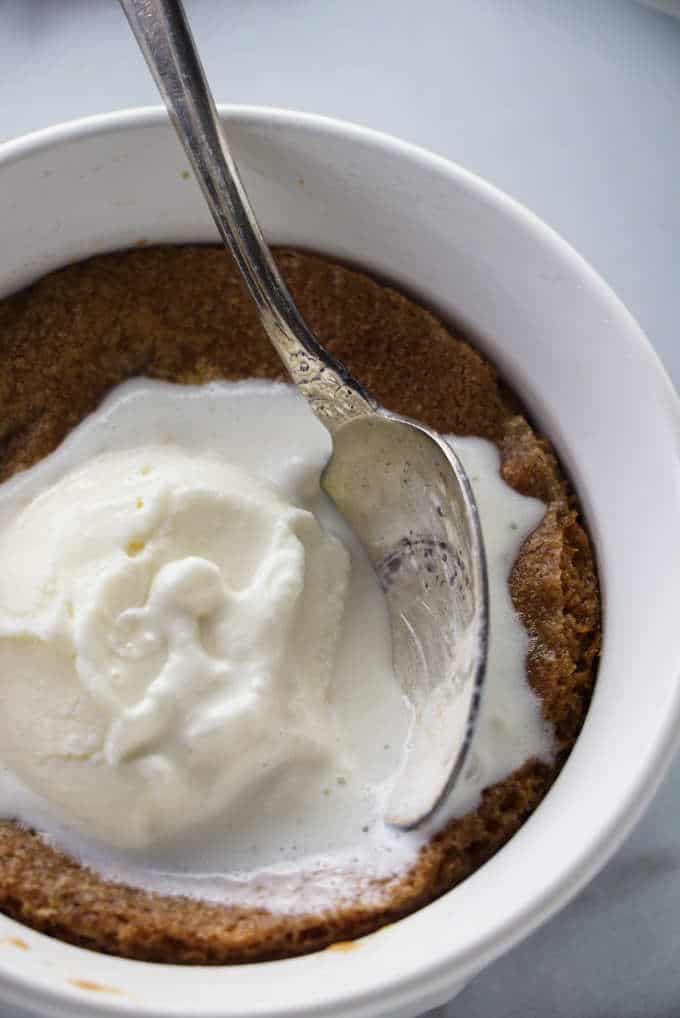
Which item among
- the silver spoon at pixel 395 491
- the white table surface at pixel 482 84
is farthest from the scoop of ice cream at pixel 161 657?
the white table surface at pixel 482 84

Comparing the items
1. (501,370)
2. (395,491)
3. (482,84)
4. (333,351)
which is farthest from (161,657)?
(482,84)

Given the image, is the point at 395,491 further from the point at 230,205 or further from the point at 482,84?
the point at 482,84

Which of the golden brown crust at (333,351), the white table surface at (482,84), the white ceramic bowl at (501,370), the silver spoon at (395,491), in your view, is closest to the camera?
the white ceramic bowl at (501,370)

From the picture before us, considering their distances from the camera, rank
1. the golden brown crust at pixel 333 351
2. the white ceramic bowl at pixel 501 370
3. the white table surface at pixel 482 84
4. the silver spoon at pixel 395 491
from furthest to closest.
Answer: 1. the white table surface at pixel 482 84
2. the golden brown crust at pixel 333 351
3. the silver spoon at pixel 395 491
4. the white ceramic bowl at pixel 501 370

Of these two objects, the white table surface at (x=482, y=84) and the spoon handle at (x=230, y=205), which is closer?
the spoon handle at (x=230, y=205)

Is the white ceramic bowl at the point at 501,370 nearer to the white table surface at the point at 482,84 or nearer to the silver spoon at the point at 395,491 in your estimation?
the silver spoon at the point at 395,491

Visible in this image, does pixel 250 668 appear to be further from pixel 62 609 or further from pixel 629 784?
pixel 629 784

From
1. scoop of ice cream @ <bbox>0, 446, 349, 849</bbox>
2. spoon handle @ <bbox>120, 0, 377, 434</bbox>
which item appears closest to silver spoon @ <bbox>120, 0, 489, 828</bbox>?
spoon handle @ <bbox>120, 0, 377, 434</bbox>
